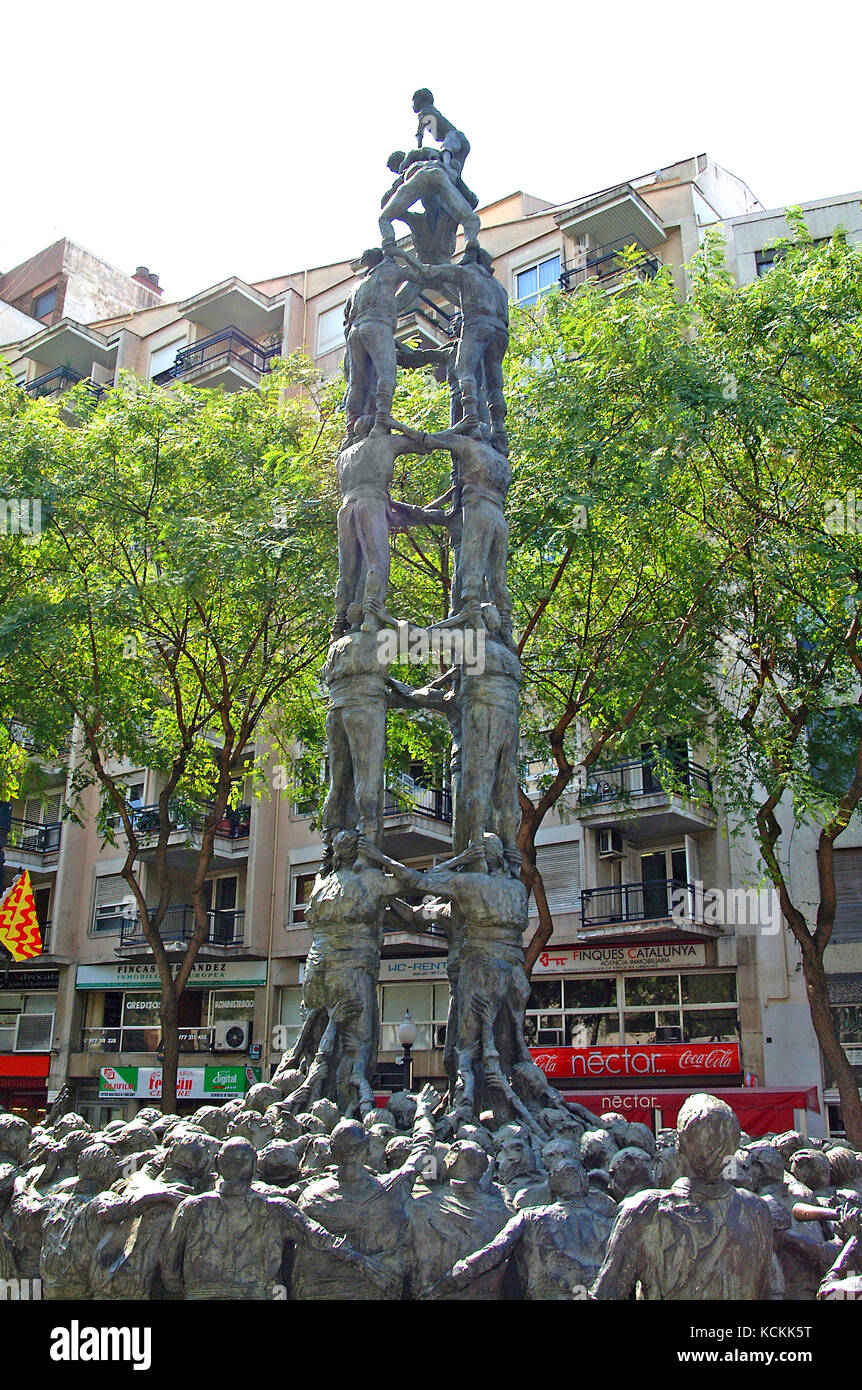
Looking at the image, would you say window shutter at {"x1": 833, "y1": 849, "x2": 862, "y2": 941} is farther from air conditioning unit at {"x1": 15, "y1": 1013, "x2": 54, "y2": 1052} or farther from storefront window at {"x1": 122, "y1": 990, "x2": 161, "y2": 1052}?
air conditioning unit at {"x1": 15, "y1": 1013, "x2": 54, "y2": 1052}

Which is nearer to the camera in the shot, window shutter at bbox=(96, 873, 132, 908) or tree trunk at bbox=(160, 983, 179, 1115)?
tree trunk at bbox=(160, 983, 179, 1115)

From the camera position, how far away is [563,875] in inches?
976

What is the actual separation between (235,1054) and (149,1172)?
2239cm

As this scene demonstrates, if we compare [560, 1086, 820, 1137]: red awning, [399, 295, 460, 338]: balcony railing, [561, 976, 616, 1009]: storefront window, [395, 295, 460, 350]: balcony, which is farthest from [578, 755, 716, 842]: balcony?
[395, 295, 460, 350]: balcony

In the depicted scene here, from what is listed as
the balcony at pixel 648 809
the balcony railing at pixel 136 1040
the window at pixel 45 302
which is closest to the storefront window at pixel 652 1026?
the balcony at pixel 648 809

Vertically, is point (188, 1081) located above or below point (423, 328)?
below

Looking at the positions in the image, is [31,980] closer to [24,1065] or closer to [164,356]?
[24,1065]

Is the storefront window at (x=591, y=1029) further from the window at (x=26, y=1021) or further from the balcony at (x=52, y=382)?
the balcony at (x=52, y=382)

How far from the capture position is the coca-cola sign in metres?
21.1

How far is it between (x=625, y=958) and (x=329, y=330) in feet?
64.2

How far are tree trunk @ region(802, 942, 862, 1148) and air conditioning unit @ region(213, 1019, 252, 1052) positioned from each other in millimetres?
16326

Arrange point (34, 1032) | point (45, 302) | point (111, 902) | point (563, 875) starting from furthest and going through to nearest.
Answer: point (45, 302), point (111, 902), point (34, 1032), point (563, 875)

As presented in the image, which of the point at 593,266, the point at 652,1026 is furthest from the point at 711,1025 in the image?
the point at 593,266

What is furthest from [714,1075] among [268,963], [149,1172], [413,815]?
[149,1172]
